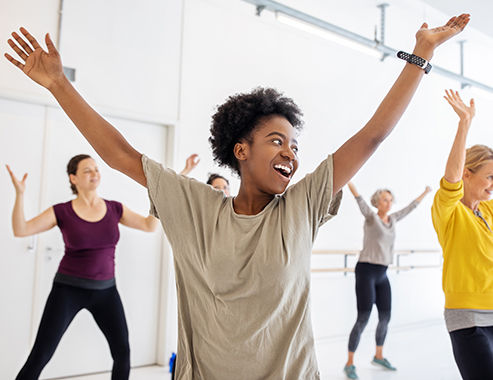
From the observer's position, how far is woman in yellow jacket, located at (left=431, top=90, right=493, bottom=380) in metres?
1.83

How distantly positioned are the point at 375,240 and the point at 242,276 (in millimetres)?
3670

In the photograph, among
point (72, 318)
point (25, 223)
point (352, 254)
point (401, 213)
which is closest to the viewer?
point (72, 318)

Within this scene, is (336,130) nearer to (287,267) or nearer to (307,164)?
(307,164)

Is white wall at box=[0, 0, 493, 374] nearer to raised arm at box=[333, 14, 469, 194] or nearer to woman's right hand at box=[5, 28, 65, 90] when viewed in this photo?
woman's right hand at box=[5, 28, 65, 90]

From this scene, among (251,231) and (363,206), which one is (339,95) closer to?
(363,206)

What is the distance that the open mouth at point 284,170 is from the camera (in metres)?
1.12

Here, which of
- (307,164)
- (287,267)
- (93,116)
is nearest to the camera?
(287,267)

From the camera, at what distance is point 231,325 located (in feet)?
3.36

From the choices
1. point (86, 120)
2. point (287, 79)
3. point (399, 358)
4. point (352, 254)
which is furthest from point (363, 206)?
point (86, 120)

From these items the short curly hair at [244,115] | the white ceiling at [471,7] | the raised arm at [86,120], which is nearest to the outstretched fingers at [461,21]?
the short curly hair at [244,115]

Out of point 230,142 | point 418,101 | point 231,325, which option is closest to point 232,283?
point 231,325

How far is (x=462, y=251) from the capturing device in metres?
1.99

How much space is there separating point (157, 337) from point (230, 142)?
3.44m

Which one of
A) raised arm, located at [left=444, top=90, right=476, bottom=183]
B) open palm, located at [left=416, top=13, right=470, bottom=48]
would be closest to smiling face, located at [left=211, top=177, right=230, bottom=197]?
raised arm, located at [left=444, top=90, right=476, bottom=183]
